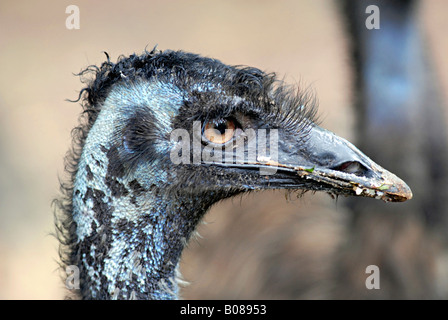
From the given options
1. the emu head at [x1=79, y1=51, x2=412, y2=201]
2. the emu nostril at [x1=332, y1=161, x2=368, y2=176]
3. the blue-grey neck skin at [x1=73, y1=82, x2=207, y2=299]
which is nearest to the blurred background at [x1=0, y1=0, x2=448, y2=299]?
the blue-grey neck skin at [x1=73, y1=82, x2=207, y2=299]

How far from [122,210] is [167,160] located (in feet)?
0.77

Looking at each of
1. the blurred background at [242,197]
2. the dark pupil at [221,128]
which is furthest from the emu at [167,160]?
the blurred background at [242,197]

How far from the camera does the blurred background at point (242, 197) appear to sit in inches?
162

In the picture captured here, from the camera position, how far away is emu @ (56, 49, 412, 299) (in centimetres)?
212

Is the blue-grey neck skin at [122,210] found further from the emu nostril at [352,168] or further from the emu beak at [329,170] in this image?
the emu nostril at [352,168]

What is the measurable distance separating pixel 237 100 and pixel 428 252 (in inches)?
96.9

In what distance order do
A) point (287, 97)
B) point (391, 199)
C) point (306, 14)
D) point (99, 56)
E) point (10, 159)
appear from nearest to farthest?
point (391, 199) → point (287, 97) → point (10, 159) → point (99, 56) → point (306, 14)

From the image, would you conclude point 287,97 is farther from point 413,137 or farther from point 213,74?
point 413,137

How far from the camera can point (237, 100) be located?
212 centimetres

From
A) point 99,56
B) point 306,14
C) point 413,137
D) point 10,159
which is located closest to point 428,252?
point 413,137

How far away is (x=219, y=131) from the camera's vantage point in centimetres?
213

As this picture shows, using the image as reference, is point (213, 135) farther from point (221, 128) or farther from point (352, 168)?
point (352, 168)

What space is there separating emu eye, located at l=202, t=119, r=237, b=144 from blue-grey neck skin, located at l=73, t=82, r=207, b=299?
0.44ft

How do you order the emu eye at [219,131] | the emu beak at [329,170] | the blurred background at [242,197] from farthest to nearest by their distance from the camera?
the blurred background at [242,197]
the emu eye at [219,131]
the emu beak at [329,170]
